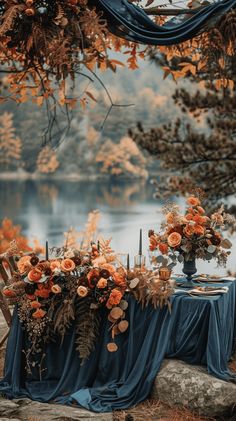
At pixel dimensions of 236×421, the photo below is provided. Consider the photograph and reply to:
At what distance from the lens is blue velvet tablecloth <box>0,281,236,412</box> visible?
4.46 meters

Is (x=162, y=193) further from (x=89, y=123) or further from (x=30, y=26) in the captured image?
(x=89, y=123)

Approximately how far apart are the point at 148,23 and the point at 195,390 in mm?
2599

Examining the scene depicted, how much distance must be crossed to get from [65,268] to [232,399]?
143 centimetres

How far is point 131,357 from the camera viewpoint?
4590mm

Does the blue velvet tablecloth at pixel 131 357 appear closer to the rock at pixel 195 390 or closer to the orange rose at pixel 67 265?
the rock at pixel 195 390

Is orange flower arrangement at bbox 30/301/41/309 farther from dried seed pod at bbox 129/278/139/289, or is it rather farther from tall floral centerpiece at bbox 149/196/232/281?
tall floral centerpiece at bbox 149/196/232/281

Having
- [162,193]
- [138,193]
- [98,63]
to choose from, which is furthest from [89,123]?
[98,63]

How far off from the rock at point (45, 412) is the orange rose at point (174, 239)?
1.25 m

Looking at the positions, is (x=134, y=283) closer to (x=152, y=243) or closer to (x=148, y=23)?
(x=152, y=243)

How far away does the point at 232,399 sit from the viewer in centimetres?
422

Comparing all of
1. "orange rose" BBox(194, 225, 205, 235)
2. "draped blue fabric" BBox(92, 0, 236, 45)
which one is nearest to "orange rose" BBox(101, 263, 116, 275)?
"orange rose" BBox(194, 225, 205, 235)

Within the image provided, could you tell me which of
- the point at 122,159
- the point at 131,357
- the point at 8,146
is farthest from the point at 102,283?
the point at 122,159

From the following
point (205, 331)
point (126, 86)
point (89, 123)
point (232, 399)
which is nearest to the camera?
point (232, 399)

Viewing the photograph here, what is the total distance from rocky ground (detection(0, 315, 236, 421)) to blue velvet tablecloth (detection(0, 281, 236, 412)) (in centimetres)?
11
